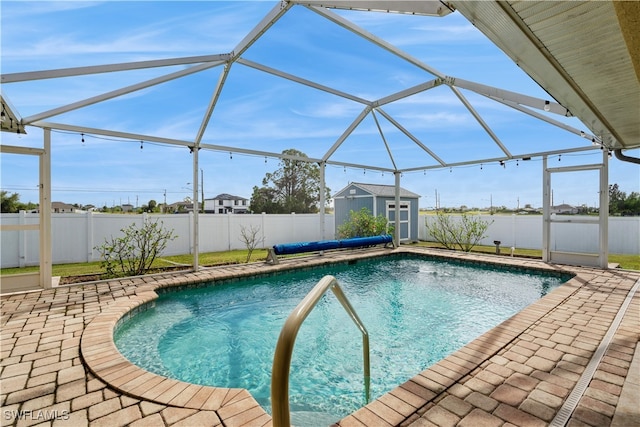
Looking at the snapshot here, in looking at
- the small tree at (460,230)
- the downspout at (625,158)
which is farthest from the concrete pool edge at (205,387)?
the small tree at (460,230)

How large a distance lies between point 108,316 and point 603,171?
34.8ft

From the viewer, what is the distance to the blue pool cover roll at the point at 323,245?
8188 millimetres

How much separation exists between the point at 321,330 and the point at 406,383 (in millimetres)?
2224

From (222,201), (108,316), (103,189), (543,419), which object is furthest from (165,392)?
(222,201)

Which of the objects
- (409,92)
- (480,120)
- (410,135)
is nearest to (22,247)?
(409,92)

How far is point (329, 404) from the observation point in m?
2.79

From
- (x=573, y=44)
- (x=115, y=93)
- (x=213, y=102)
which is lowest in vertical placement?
(x=573, y=44)

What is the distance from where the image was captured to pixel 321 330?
454 centimetres

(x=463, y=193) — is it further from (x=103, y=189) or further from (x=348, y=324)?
(x=103, y=189)

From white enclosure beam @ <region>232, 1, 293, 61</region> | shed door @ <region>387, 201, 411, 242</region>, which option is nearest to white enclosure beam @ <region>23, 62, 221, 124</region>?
white enclosure beam @ <region>232, 1, 293, 61</region>

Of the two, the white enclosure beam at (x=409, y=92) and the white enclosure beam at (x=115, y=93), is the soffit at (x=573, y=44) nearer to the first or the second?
the white enclosure beam at (x=409, y=92)

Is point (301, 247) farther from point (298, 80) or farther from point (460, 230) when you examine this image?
point (460, 230)

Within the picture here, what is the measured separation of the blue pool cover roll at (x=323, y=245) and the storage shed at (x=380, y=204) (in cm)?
315

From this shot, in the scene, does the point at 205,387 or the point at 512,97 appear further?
the point at 512,97
